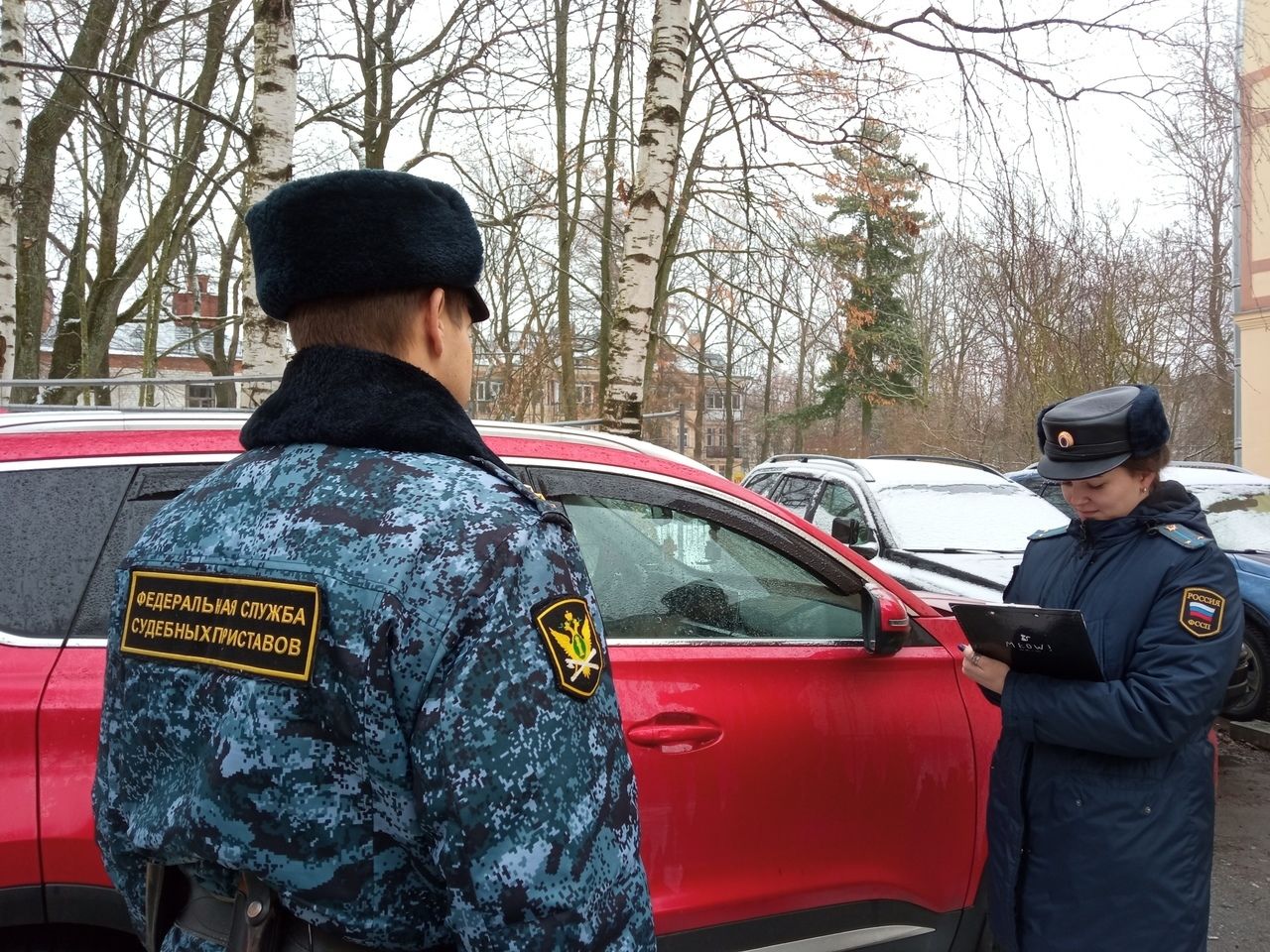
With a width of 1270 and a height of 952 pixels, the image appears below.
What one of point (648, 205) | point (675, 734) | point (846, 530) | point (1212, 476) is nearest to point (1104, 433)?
point (675, 734)

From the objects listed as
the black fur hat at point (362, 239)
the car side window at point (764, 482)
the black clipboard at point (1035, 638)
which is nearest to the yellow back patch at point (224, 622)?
the black fur hat at point (362, 239)

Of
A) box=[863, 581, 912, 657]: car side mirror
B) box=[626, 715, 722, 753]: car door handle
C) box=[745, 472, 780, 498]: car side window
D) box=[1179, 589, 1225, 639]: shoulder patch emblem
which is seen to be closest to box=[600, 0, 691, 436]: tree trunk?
box=[745, 472, 780, 498]: car side window

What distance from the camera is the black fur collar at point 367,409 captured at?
1116 millimetres

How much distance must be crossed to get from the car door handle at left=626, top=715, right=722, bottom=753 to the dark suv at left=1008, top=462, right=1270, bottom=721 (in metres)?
4.48

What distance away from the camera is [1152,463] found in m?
2.28

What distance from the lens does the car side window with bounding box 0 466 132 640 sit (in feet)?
6.72

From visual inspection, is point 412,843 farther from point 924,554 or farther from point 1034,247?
point 1034,247

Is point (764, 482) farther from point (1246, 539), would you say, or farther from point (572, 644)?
point (572, 644)

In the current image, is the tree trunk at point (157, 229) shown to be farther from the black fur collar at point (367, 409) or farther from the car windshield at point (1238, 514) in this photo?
the black fur collar at point (367, 409)

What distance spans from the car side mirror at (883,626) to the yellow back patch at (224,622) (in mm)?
1949

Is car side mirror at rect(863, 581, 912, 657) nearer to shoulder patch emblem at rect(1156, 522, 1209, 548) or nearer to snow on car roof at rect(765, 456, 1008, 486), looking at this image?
shoulder patch emblem at rect(1156, 522, 1209, 548)

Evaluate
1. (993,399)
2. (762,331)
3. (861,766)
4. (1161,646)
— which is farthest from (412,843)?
(993,399)

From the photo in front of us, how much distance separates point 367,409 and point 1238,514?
26.8ft

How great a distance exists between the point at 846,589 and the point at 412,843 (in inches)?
78.6
